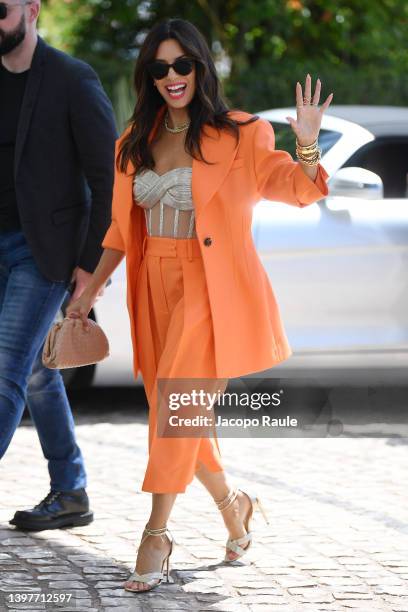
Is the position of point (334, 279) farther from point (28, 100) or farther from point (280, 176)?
point (280, 176)

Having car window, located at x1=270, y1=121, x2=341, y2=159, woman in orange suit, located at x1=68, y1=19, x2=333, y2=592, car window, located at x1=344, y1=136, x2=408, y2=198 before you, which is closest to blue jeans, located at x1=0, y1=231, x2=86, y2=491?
woman in orange suit, located at x1=68, y1=19, x2=333, y2=592

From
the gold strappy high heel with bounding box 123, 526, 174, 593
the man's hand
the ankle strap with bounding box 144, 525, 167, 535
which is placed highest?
the man's hand

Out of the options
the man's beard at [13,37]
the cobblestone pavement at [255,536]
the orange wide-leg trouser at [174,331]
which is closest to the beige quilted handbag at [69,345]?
the orange wide-leg trouser at [174,331]

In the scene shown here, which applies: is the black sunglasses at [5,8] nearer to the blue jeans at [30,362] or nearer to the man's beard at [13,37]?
the man's beard at [13,37]

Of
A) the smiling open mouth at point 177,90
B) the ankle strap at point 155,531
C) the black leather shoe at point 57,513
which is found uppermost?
the smiling open mouth at point 177,90

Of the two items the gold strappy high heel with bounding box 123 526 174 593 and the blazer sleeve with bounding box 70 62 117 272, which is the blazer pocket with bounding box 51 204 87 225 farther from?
the gold strappy high heel with bounding box 123 526 174 593

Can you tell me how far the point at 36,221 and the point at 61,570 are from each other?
1256mm

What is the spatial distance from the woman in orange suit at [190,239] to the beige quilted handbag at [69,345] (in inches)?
10.8

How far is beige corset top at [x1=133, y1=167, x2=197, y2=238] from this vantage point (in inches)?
178

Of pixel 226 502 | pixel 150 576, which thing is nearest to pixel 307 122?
pixel 226 502

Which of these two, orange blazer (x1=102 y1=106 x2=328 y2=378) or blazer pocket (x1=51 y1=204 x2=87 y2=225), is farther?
blazer pocket (x1=51 y1=204 x2=87 y2=225)

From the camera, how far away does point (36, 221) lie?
16.4 ft

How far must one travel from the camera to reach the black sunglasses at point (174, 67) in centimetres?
447

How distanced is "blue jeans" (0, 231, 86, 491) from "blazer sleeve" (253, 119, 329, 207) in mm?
1008
